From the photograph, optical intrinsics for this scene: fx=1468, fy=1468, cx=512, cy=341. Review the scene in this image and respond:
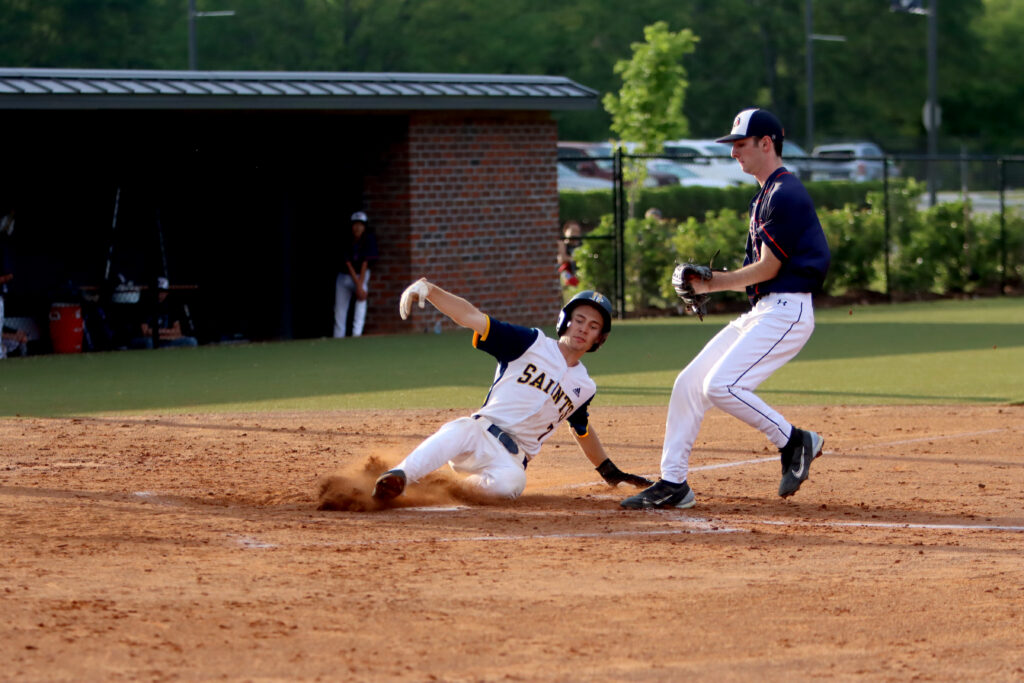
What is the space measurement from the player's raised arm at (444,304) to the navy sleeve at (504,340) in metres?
0.06

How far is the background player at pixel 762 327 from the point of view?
7.10 m

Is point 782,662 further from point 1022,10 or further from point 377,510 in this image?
point 1022,10

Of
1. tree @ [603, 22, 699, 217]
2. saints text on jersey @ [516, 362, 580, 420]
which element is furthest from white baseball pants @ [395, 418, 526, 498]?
tree @ [603, 22, 699, 217]

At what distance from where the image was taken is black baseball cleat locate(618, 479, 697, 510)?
7188 mm

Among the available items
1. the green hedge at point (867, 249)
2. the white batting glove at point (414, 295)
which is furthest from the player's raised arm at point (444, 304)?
the green hedge at point (867, 249)

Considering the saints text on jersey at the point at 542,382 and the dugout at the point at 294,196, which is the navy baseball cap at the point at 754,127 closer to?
the saints text on jersey at the point at 542,382

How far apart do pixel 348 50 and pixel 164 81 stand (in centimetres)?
3362

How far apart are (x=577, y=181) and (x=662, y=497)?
33230 mm

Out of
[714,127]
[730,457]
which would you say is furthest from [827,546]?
[714,127]

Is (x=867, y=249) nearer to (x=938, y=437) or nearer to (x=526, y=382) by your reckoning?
(x=938, y=437)

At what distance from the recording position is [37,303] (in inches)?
701

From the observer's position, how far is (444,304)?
6.86m

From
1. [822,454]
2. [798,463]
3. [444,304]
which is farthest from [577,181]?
[444,304]

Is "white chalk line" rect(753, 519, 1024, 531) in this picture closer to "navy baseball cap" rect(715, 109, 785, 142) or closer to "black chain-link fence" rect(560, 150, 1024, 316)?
"navy baseball cap" rect(715, 109, 785, 142)
